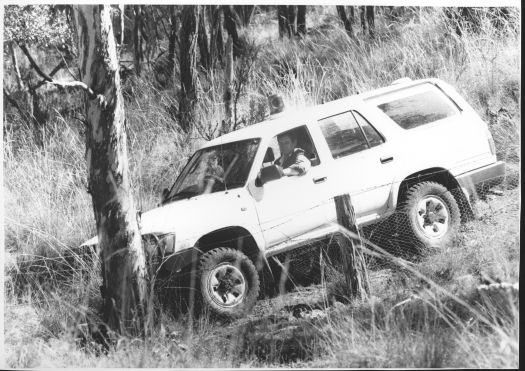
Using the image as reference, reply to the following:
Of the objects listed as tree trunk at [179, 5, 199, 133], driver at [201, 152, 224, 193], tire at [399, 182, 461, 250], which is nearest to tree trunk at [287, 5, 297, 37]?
tree trunk at [179, 5, 199, 133]

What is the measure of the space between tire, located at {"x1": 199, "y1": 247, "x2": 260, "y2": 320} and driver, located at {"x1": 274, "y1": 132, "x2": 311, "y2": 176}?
2.54ft

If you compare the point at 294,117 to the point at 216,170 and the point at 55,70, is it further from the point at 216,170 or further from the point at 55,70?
the point at 55,70

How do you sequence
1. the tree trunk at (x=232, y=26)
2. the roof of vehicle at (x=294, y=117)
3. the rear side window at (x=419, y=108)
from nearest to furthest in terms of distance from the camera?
1. the roof of vehicle at (x=294, y=117)
2. the rear side window at (x=419, y=108)
3. the tree trunk at (x=232, y=26)

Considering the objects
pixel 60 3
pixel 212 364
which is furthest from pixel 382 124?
pixel 60 3

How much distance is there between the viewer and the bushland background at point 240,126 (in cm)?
534

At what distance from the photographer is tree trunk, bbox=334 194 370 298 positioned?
548 centimetres

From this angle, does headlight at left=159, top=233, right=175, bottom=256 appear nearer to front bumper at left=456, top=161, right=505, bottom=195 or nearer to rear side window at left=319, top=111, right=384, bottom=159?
rear side window at left=319, top=111, right=384, bottom=159

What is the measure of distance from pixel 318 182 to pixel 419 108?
3.61ft

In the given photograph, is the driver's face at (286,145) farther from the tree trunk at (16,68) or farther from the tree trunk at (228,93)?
the tree trunk at (16,68)

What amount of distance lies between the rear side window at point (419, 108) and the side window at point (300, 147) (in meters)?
0.71

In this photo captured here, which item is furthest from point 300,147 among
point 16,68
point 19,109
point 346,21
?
point 16,68

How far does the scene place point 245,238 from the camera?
5621mm

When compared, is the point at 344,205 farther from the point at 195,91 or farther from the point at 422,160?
the point at 195,91

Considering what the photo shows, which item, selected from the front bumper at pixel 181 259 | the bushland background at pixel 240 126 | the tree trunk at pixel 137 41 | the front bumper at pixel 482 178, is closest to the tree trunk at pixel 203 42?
the bushland background at pixel 240 126
